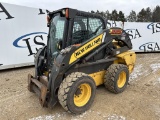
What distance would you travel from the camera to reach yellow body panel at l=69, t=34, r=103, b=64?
12.2ft

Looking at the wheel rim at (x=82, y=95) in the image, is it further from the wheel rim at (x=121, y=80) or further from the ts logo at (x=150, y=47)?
the ts logo at (x=150, y=47)

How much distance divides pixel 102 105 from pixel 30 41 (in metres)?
4.84

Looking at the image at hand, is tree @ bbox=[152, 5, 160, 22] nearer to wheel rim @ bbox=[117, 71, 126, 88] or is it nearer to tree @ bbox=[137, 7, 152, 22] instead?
tree @ bbox=[137, 7, 152, 22]

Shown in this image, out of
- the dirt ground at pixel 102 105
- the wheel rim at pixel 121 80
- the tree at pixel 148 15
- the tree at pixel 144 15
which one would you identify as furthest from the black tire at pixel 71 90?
the tree at pixel 144 15

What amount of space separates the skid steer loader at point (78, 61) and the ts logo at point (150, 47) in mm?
6293

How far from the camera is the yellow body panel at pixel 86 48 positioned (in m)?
3.73

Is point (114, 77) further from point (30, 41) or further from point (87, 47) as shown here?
point (30, 41)

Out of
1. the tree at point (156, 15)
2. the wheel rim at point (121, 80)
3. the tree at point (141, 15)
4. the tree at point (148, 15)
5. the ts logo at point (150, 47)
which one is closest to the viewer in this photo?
the wheel rim at point (121, 80)

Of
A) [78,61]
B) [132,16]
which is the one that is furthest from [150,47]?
[132,16]

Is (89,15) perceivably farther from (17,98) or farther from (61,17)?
(17,98)

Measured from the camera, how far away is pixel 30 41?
7883 millimetres

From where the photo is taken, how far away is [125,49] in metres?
5.17

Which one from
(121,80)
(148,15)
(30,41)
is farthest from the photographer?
(148,15)

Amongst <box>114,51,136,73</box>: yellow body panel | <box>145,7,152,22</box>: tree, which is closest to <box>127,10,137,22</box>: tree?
<box>145,7,152,22</box>: tree
